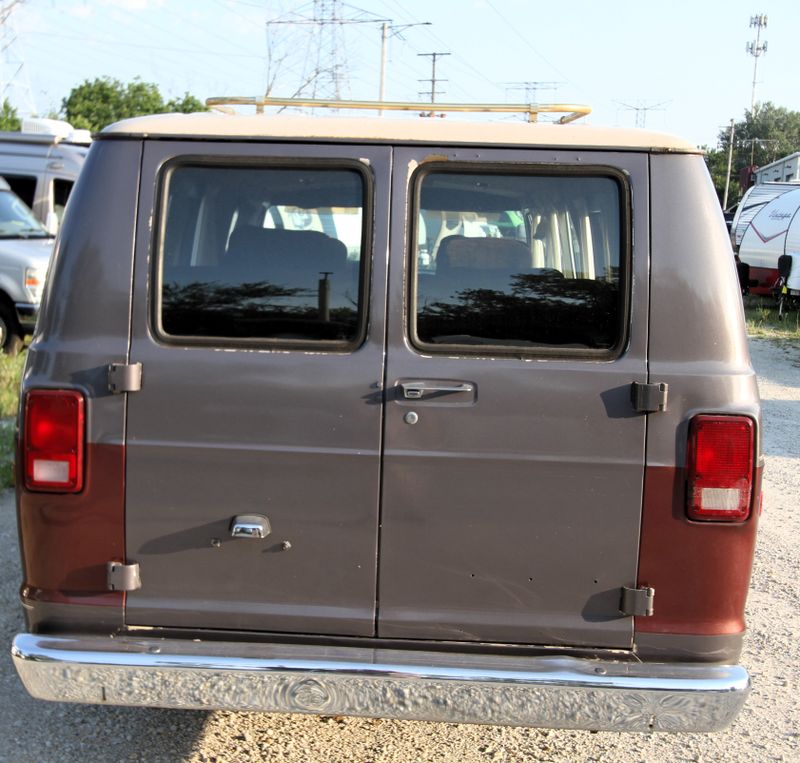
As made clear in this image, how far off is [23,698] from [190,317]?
73.8 inches

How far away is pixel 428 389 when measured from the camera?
2875 millimetres

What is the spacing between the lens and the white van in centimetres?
1331

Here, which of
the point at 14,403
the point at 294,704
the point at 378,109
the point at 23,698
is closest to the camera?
the point at 294,704

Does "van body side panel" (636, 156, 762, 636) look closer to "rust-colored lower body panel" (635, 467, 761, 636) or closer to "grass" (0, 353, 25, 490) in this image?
"rust-colored lower body panel" (635, 467, 761, 636)

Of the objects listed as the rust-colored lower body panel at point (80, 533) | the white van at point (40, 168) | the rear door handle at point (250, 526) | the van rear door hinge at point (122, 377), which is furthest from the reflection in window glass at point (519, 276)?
the white van at point (40, 168)

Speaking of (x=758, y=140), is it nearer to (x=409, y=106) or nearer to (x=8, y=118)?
(x=8, y=118)

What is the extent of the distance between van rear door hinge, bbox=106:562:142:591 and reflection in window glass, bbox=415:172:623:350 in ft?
3.59

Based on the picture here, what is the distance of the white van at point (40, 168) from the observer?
13312 mm

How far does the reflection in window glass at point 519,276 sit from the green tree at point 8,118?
27.1m

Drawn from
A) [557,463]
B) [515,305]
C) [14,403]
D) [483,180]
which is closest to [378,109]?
[483,180]

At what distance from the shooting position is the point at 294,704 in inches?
111

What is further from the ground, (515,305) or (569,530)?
(515,305)

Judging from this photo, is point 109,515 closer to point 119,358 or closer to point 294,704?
point 119,358

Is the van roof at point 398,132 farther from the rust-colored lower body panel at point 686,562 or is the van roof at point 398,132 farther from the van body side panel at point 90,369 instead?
the rust-colored lower body panel at point 686,562
